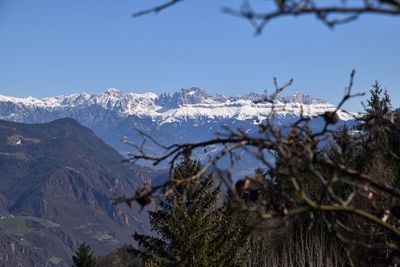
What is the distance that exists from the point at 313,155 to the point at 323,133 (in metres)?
0.33

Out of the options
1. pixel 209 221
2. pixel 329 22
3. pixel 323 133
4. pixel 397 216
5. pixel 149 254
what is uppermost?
pixel 329 22

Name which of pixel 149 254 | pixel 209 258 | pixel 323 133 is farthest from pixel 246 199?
pixel 149 254

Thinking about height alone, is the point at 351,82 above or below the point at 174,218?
above

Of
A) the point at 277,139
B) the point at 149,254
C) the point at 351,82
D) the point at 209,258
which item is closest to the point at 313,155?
the point at 277,139

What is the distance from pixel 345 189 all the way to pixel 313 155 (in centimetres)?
2967

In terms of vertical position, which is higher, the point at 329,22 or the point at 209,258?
the point at 329,22

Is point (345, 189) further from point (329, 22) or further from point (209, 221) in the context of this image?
point (329, 22)

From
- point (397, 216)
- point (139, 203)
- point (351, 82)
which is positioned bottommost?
point (397, 216)

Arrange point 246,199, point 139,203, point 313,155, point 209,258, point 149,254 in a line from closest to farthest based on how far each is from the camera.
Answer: point 313,155, point 139,203, point 246,199, point 209,258, point 149,254

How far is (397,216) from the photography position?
10.3 ft

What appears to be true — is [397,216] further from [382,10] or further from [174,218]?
[174,218]

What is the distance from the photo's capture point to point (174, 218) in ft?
86.4

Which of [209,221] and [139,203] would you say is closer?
[139,203]

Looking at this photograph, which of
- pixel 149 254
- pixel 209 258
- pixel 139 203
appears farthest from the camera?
pixel 149 254
